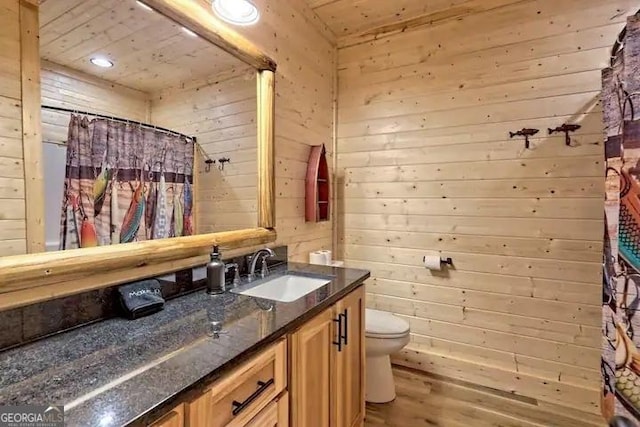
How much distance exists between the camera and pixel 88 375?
787 mm

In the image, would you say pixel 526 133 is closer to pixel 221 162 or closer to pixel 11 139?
pixel 221 162

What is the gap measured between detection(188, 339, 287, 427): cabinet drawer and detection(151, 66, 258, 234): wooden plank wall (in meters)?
0.74

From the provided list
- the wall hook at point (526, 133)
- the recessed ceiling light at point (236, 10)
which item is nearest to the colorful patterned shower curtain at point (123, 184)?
the recessed ceiling light at point (236, 10)

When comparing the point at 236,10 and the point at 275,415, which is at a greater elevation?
the point at 236,10

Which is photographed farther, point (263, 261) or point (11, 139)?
point (263, 261)

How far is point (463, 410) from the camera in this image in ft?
6.72

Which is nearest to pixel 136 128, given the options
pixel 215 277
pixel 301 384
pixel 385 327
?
pixel 215 277

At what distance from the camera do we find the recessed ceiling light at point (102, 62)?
1170 millimetres

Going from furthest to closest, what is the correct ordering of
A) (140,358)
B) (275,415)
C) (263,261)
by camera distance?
(263,261)
(275,415)
(140,358)

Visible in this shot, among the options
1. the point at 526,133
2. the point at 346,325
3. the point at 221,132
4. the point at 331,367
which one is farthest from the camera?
the point at 526,133

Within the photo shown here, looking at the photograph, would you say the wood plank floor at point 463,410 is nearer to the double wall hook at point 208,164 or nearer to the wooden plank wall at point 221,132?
→ the wooden plank wall at point 221,132

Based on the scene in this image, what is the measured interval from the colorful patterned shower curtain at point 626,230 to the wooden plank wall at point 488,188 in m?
0.60

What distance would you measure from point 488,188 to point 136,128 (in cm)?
206

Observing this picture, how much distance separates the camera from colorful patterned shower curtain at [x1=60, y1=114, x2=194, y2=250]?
1.11 m
